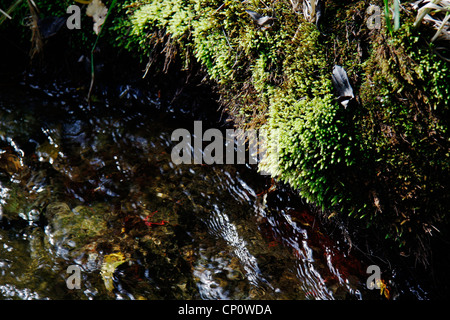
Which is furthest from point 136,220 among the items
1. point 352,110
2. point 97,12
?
point 97,12

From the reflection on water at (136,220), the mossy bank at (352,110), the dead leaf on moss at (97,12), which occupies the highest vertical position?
the dead leaf on moss at (97,12)

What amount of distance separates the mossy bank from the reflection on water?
1.67 ft

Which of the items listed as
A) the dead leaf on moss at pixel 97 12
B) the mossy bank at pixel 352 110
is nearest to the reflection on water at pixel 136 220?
the mossy bank at pixel 352 110

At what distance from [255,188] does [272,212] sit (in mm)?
291

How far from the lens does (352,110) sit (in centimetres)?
234

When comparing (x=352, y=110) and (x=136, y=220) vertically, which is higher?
(x=352, y=110)

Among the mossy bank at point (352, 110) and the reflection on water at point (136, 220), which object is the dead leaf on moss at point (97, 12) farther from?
the reflection on water at point (136, 220)

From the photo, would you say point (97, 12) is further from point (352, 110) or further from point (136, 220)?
point (352, 110)

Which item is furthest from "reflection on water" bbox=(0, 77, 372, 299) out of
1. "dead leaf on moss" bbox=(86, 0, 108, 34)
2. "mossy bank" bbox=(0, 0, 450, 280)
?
"dead leaf on moss" bbox=(86, 0, 108, 34)

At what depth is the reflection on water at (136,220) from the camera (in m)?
2.36

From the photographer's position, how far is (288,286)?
245 cm

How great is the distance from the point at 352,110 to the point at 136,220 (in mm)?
1960

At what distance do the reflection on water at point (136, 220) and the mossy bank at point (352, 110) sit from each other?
0.51 metres
